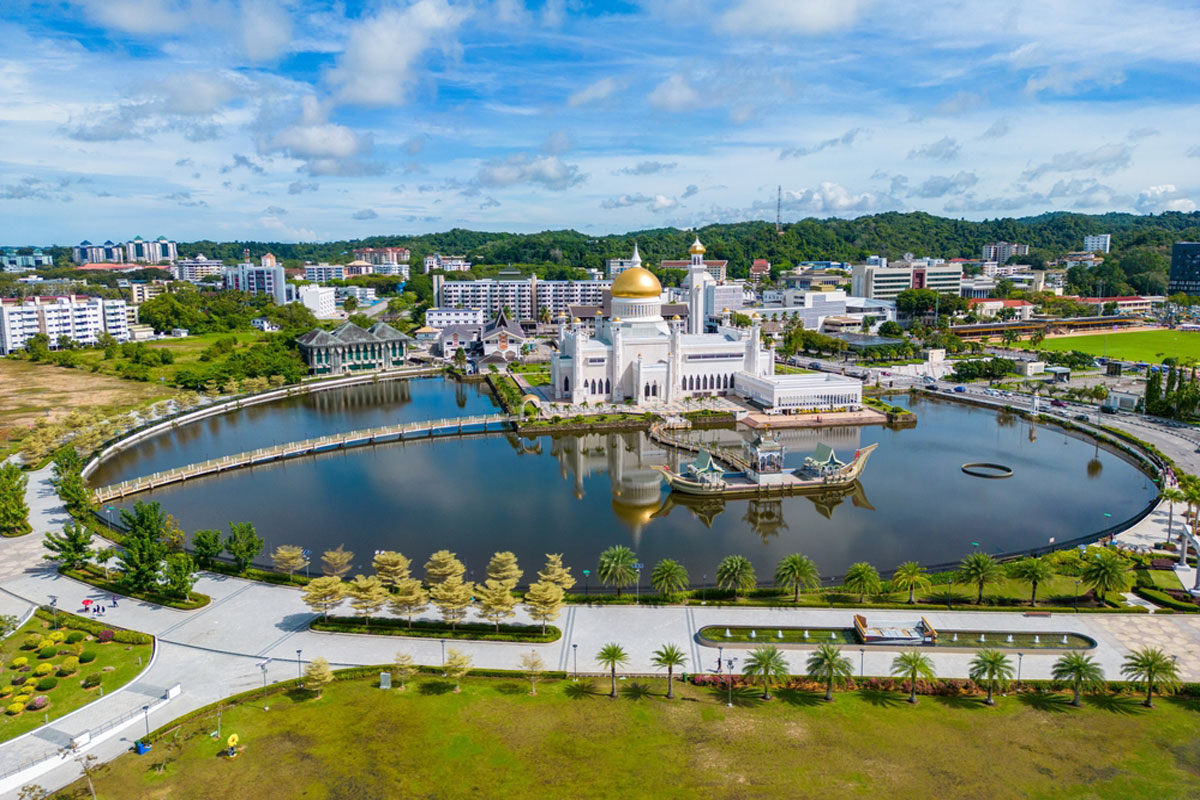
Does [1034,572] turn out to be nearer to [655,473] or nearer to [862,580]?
[862,580]

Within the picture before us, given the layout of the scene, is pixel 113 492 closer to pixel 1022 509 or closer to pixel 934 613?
pixel 934 613

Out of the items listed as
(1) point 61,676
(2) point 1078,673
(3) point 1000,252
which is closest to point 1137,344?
(2) point 1078,673

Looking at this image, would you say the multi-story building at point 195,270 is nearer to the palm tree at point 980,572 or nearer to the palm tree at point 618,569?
the palm tree at point 618,569

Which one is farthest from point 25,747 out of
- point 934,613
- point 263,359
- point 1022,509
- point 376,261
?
point 376,261


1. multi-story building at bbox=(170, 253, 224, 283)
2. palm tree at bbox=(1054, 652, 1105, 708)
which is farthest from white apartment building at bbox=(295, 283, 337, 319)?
palm tree at bbox=(1054, 652, 1105, 708)

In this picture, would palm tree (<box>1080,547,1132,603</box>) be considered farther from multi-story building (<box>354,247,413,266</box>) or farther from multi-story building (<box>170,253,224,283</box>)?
multi-story building (<box>170,253,224,283</box>)

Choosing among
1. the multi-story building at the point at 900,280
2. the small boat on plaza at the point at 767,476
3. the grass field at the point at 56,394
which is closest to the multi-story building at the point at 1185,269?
the multi-story building at the point at 900,280
